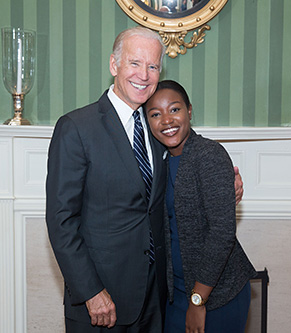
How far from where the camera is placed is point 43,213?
8.49ft

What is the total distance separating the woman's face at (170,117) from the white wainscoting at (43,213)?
690 millimetres

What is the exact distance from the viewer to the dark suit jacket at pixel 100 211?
5.38 ft

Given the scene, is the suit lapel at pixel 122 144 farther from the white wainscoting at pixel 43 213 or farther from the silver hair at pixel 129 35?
the white wainscoting at pixel 43 213

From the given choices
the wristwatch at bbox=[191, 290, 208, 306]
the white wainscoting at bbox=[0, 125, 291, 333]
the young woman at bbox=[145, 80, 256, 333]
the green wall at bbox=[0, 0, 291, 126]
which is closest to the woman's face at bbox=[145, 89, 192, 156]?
the young woman at bbox=[145, 80, 256, 333]

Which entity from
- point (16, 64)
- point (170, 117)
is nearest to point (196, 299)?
point (170, 117)

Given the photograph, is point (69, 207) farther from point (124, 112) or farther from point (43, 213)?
point (43, 213)

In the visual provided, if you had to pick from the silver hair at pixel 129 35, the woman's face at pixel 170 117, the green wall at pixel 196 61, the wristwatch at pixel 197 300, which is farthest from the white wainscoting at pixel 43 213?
the wristwatch at pixel 197 300

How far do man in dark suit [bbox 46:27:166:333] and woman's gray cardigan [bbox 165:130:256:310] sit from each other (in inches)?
4.7

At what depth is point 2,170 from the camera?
2508 mm

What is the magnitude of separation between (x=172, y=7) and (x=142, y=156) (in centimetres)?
117

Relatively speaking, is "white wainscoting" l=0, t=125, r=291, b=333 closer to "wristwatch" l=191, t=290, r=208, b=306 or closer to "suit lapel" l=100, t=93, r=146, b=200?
"suit lapel" l=100, t=93, r=146, b=200

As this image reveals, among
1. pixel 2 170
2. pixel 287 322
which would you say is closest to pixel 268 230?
pixel 287 322

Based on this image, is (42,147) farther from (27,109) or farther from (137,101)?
(137,101)

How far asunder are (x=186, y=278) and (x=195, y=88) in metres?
1.25
